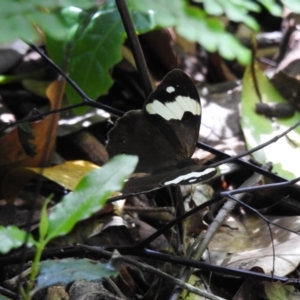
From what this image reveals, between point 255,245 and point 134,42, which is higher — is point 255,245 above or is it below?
below

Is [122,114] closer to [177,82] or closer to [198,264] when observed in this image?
[177,82]

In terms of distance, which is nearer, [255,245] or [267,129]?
→ [255,245]

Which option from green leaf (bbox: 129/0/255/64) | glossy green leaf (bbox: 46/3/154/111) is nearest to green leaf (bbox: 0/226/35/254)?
green leaf (bbox: 129/0/255/64)

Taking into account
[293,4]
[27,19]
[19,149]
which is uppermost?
[27,19]

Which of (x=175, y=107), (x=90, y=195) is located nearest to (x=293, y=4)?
(x=175, y=107)

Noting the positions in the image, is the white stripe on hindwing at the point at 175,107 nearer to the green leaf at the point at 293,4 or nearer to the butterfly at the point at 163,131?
the butterfly at the point at 163,131

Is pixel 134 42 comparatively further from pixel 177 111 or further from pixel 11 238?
pixel 11 238

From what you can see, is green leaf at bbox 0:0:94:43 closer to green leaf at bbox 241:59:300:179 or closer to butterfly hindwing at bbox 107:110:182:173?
butterfly hindwing at bbox 107:110:182:173
